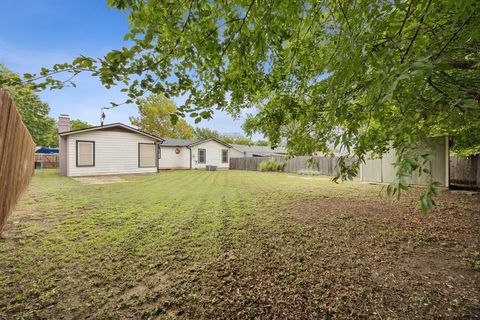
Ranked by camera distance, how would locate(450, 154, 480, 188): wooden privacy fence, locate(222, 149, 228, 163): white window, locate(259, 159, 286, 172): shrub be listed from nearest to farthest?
locate(450, 154, 480, 188): wooden privacy fence
locate(259, 159, 286, 172): shrub
locate(222, 149, 228, 163): white window

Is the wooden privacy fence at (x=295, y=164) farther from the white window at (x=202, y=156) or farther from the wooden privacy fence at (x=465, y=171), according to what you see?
the wooden privacy fence at (x=465, y=171)

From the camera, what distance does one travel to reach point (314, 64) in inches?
118

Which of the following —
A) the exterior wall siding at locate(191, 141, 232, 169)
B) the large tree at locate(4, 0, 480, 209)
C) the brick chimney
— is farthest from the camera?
the exterior wall siding at locate(191, 141, 232, 169)

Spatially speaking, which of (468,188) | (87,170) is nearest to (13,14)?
(87,170)

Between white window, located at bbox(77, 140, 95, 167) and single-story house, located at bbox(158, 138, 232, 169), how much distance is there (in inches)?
251

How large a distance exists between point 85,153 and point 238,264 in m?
12.9

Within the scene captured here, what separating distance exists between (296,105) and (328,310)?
84.8 inches

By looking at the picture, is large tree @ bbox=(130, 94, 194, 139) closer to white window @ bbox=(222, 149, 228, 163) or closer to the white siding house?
white window @ bbox=(222, 149, 228, 163)

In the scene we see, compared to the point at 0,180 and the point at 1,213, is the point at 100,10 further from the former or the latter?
the point at 1,213

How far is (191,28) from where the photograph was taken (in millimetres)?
1937

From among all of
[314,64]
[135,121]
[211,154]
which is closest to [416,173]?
[314,64]

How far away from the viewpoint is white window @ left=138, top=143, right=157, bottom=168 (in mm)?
14209

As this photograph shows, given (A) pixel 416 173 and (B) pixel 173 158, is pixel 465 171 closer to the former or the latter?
(A) pixel 416 173

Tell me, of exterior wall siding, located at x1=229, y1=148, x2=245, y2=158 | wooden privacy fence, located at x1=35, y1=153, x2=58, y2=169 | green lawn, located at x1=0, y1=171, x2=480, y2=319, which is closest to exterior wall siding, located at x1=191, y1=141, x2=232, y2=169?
exterior wall siding, located at x1=229, y1=148, x2=245, y2=158
